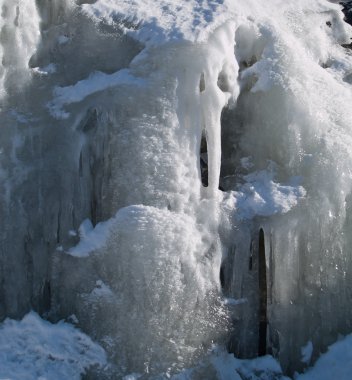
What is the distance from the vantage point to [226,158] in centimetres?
604

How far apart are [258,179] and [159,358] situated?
6.21ft

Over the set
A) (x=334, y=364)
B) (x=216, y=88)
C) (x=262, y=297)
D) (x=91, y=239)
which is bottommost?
(x=334, y=364)

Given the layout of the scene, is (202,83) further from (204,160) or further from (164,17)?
(164,17)

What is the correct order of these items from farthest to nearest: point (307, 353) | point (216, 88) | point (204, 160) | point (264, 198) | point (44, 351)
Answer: point (204, 160)
point (216, 88)
point (264, 198)
point (307, 353)
point (44, 351)

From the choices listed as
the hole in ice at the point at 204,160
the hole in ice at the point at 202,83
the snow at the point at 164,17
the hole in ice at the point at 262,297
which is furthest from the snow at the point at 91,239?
the snow at the point at 164,17

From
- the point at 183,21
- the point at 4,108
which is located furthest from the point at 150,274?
the point at 183,21

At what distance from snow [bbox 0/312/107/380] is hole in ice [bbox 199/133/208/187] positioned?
1.90 m

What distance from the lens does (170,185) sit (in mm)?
5316

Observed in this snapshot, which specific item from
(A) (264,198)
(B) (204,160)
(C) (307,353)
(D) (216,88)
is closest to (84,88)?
(D) (216,88)

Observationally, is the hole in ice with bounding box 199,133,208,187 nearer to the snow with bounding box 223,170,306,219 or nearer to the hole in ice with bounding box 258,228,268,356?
the snow with bounding box 223,170,306,219

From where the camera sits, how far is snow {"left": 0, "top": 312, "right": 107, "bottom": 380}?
16.2ft

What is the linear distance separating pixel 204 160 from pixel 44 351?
2352mm

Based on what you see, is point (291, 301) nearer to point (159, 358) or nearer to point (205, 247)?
point (205, 247)

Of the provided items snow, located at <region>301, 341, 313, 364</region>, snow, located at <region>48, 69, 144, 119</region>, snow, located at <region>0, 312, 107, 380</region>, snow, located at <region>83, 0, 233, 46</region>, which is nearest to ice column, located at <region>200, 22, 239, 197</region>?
snow, located at <region>83, 0, 233, 46</region>
